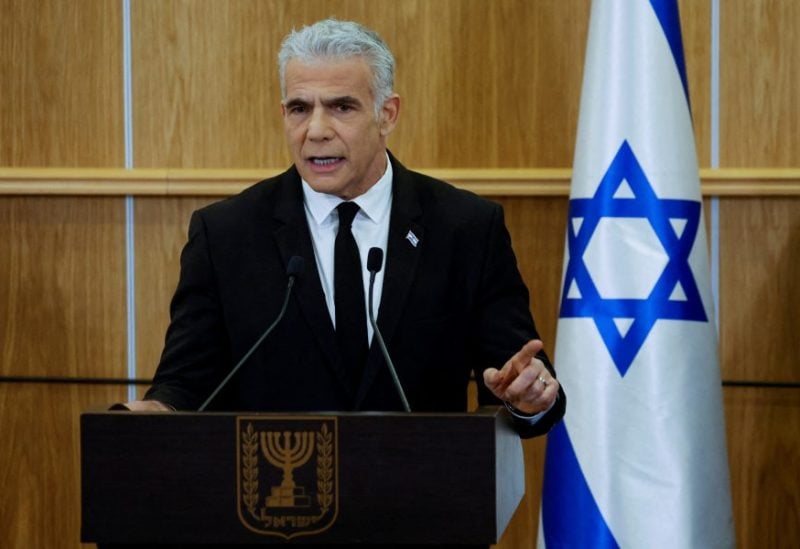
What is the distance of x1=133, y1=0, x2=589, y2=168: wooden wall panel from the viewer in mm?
3791

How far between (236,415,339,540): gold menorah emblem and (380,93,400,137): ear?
1007 mm

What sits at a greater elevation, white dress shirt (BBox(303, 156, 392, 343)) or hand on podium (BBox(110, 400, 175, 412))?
white dress shirt (BBox(303, 156, 392, 343))

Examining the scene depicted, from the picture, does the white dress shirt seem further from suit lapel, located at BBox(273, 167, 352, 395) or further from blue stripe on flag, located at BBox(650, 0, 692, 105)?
blue stripe on flag, located at BBox(650, 0, 692, 105)

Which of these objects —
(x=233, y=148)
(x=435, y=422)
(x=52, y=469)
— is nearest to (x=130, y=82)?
(x=233, y=148)

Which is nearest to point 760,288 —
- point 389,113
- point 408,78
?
point 408,78

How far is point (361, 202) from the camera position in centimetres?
258

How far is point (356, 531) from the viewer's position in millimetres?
1759

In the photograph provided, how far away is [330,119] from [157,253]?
156cm

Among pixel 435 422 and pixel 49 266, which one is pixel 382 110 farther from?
pixel 49 266

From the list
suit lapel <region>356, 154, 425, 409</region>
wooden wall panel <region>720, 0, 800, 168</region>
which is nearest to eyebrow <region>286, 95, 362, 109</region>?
suit lapel <region>356, 154, 425, 409</region>

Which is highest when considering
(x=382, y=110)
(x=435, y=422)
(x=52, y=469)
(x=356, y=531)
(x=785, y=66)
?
(x=785, y=66)

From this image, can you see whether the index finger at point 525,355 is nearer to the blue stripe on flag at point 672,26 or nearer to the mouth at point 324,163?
the mouth at point 324,163

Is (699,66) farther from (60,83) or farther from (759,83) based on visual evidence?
(60,83)

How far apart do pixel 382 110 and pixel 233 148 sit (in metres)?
1.35
